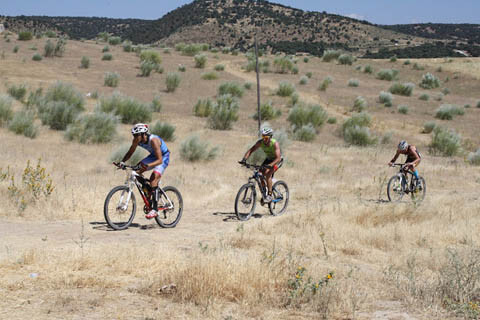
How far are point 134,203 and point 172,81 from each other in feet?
79.4

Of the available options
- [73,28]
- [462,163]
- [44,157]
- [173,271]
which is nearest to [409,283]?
[173,271]

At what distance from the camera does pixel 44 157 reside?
15.6 m

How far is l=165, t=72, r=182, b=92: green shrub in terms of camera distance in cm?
3319

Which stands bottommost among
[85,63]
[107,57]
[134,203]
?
[134,203]

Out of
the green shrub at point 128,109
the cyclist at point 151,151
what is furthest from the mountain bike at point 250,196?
the green shrub at point 128,109

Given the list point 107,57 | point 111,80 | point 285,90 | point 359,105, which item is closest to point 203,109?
point 111,80

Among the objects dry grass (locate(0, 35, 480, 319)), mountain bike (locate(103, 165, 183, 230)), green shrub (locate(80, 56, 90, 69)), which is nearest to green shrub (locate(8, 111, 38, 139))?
dry grass (locate(0, 35, 480, 319))

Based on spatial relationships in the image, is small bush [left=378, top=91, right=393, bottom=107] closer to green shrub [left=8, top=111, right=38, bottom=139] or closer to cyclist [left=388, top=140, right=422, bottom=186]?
cyclist [left=388, top=140, right=422, bottom=186]

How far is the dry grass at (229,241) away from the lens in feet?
19.7

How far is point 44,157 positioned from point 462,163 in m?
15.0

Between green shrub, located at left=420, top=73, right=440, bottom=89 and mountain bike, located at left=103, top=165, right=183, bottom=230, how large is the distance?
3751cm

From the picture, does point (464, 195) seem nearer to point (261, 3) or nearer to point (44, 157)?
point (44, 157)

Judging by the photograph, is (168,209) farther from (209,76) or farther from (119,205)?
(209,76)

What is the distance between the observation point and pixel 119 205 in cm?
941
